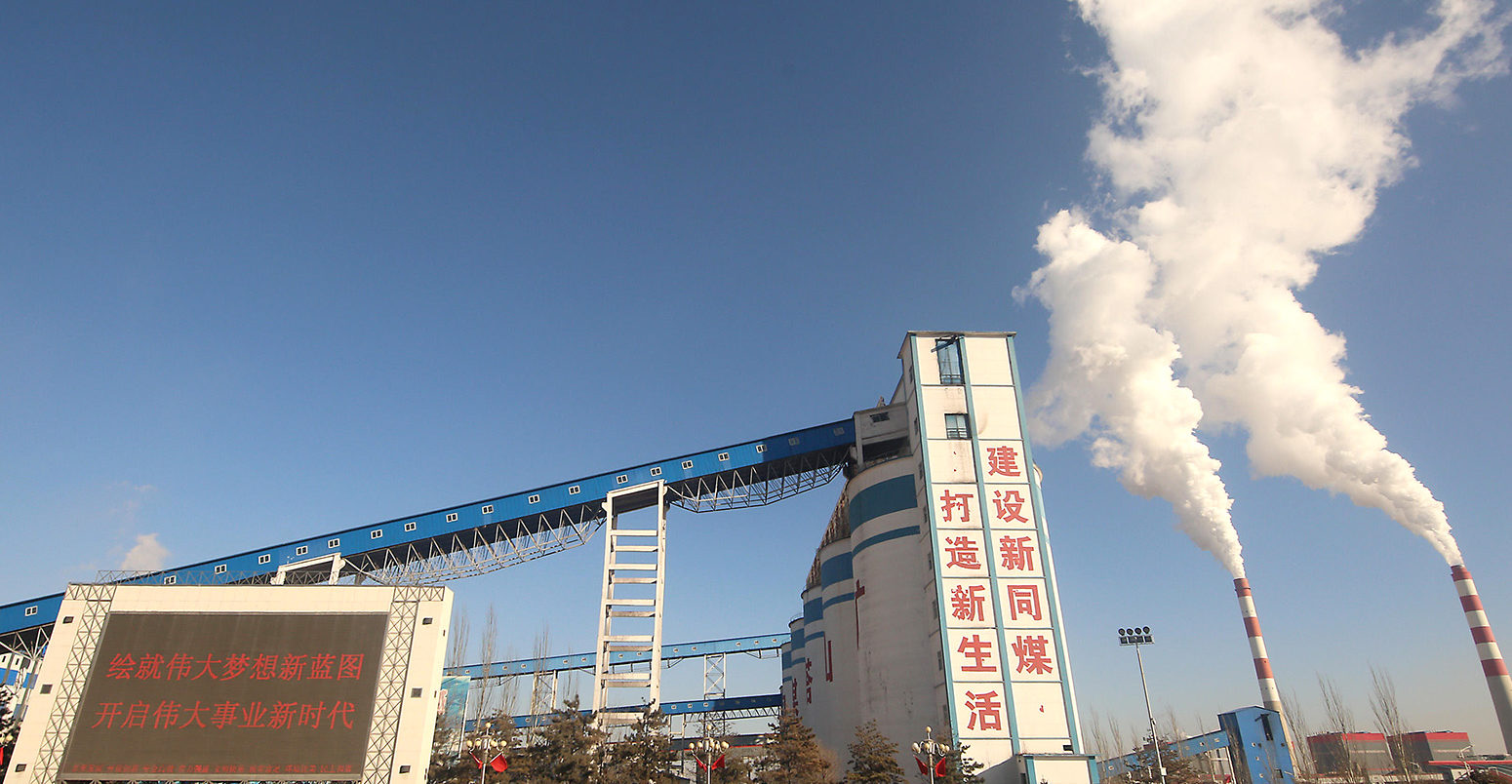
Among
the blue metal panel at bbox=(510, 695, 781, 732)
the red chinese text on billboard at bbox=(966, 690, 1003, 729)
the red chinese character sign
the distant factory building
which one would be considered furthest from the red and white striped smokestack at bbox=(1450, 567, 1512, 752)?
the red chinese character sign

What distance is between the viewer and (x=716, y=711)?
293 ft

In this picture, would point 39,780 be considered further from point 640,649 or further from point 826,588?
point 826,588

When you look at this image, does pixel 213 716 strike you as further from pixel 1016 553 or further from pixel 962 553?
pixel 1016 553

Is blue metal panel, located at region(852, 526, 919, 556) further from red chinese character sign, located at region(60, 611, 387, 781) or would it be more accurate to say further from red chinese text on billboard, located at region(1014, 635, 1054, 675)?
red chinese character sign, located at region(60, 611, 387, 781)

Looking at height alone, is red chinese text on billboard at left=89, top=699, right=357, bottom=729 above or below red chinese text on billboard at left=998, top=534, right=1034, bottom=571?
below


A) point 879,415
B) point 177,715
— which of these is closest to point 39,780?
point 177,715

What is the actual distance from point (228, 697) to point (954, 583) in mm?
33404

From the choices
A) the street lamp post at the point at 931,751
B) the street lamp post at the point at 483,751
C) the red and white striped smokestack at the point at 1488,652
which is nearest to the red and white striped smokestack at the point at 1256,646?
the red and white striped smokestack at the point at 1488,652

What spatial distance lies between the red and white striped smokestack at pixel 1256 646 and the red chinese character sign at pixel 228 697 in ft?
223

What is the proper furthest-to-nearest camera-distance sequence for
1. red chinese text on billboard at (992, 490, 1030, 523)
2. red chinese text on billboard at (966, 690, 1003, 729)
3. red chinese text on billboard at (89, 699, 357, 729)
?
red chinese text on billboard at (992, 490, 1030, 523) < red chinese text on billboard at (966, 690, 1003, 729) < red chinese text on billboard at (89, 699, 357, 729)

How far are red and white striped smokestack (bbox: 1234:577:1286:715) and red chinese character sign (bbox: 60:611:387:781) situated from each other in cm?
6794

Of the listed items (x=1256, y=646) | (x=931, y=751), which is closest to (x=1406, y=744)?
(x=1256, y=646)

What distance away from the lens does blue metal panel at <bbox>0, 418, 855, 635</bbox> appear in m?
51.4

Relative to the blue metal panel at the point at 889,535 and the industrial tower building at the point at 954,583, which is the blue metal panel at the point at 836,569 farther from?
the blue metal panel at the point at 889,535
